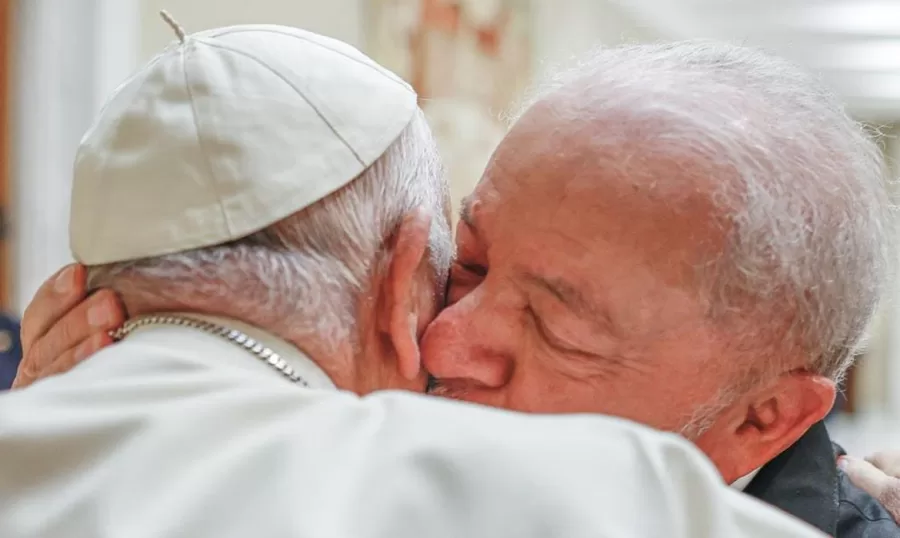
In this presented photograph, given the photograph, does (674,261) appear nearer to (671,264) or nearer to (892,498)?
(671,264)

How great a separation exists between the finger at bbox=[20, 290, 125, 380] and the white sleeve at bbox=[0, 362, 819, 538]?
0.49 ft

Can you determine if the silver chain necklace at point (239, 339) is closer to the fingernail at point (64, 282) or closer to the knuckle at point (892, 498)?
the fingernail at point (64, 282)

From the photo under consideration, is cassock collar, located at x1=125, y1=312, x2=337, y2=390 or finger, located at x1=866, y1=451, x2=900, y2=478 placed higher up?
cassock collar, located at x1=125, y1=312, x2=337, y2=390

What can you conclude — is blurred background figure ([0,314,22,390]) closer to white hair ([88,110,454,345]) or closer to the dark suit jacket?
white hair ([88,110,454,345])

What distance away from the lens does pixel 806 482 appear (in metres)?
0.98

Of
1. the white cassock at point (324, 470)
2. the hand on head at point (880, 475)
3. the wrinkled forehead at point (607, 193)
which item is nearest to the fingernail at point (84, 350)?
the white cassock at point (324, 470)

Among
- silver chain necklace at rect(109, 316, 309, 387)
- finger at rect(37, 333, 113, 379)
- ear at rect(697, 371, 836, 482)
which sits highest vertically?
silver chain necklace at rect(109, 316, 309, 387)

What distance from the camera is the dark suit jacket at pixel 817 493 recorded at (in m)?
0.96

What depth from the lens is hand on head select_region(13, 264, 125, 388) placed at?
72cm

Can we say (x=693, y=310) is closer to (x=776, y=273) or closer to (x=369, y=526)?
(x=776, y=273)

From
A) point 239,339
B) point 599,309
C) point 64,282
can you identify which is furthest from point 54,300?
A: point 599,309

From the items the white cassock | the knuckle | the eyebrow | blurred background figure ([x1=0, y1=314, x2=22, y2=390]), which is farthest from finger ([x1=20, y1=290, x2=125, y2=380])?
blurred background figure ([x1=0, y1=314, x2=22, y2=390])

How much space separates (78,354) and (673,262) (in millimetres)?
479

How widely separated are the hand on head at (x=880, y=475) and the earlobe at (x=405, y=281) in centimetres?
57
